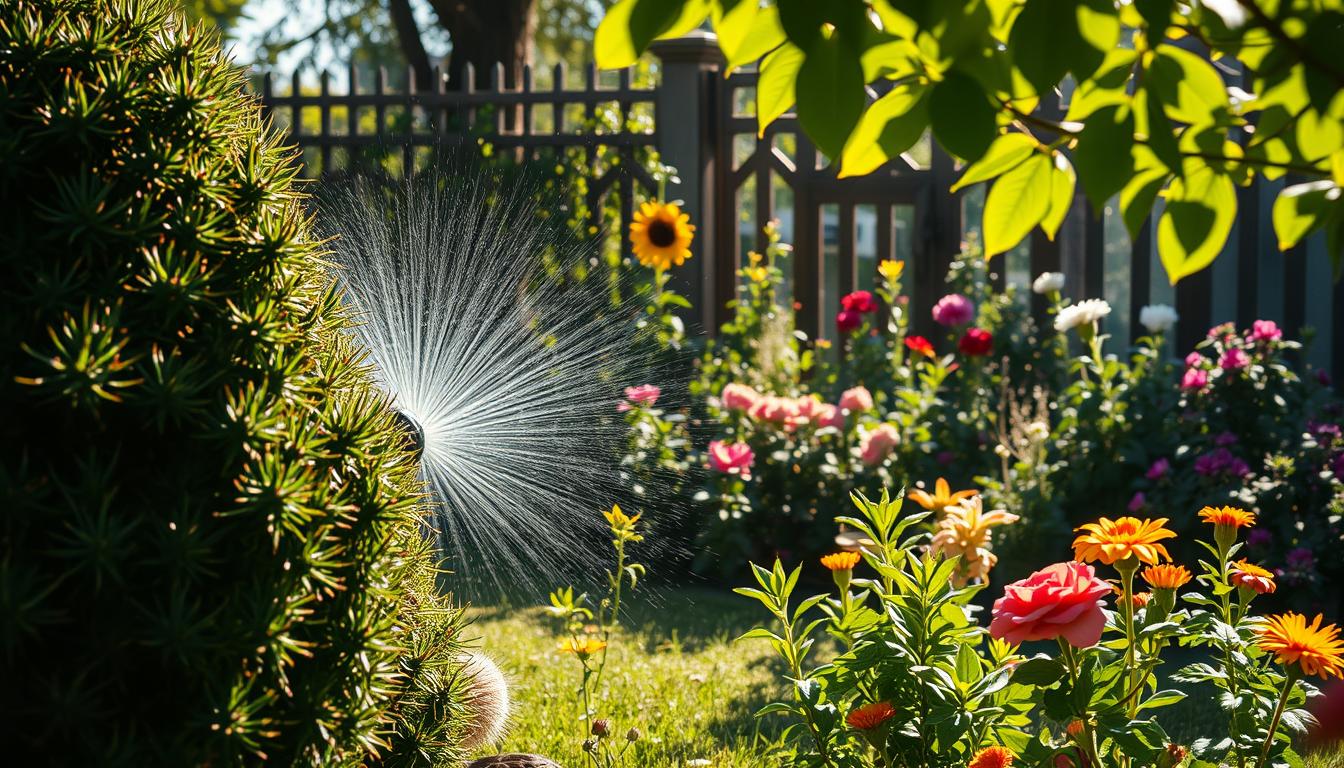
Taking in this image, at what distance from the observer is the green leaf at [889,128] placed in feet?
4.05

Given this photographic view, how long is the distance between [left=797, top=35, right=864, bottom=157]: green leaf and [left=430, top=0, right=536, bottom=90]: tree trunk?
30.3ft

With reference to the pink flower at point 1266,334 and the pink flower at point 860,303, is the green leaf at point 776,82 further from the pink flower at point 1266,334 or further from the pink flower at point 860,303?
the pink flower at point 860,303

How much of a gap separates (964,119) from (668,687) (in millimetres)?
2784

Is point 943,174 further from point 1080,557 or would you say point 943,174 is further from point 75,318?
point 75,318

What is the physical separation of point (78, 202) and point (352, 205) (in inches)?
132

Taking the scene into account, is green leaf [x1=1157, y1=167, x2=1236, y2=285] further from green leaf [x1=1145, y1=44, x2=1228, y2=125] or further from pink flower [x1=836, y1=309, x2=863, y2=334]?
pink flower [x1=836, y1=309, x2=863, y2=334]

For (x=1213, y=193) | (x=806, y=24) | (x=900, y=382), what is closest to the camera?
(x=806, y=24)

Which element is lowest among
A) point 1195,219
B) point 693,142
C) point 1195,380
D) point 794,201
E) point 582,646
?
point 582,646

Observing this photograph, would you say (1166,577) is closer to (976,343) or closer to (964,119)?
(964,119)

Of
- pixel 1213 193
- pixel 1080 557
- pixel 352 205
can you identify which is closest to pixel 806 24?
pixel 1213 193

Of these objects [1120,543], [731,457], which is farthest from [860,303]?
[1120,543]

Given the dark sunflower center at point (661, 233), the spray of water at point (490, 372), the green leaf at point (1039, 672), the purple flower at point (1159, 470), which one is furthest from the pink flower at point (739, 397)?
the green leaf at point (1039, 672)

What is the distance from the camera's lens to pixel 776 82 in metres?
1.22

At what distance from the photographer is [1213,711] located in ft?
11.5
